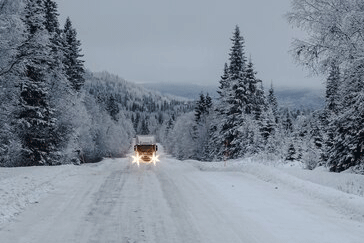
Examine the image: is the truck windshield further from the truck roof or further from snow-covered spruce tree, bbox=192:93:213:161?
snow-covered spruce tree, bbox=192:93:213:161

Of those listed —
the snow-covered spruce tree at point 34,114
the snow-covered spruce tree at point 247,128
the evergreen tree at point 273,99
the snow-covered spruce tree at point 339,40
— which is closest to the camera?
the snow-covered spruce tree at point 339,40

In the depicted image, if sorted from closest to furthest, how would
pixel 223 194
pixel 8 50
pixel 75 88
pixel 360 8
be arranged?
pixel 223 194 < pixel 360 8 < pixel 8 50 < pixel 75 88

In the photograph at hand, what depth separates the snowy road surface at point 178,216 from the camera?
771 centimetres

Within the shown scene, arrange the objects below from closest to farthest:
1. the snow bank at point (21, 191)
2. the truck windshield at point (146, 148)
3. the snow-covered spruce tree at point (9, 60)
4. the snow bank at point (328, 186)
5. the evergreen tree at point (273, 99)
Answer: the snow bank at point (21, 191) → the snow bank at point (328, 186) → the snow-covered spruce tree at point (9, 60) → the truck windshield at point (146, 148) → the evergreen tree at point (273, 99)

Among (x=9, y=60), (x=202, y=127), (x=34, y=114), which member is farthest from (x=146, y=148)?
(x=202, y=127)

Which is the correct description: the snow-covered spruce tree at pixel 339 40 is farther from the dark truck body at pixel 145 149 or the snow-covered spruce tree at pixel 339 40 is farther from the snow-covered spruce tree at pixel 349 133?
the dark truck body at pixel 145 149

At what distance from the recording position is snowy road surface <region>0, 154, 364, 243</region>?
7.71m

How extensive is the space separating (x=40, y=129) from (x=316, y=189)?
2096 cm

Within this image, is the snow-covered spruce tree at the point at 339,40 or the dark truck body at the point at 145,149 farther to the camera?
the dark truck body at the point at 145,149

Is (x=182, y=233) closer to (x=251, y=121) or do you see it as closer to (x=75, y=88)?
(x=251, y=121)

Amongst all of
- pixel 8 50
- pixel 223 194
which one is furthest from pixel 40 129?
pixel 223 194

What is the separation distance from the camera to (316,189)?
1262 centimetres

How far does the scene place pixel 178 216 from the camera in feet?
30.7

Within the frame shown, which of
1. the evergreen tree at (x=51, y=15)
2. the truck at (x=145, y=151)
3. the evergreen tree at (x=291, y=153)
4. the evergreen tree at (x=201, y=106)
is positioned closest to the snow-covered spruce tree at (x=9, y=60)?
the truck at (x=145, y=151)
